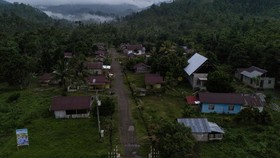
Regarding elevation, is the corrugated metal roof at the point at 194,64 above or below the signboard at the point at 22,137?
above

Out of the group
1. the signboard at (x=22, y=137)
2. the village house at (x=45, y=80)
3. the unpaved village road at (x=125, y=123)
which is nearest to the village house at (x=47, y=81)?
the village house at (x=45, y=80)

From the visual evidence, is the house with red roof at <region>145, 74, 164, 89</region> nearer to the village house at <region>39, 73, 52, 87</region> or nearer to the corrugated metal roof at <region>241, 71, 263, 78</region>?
the corrugated metal roof at <region>241, 71, 263, 78</region>

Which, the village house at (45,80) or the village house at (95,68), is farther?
the village house at (95,68)

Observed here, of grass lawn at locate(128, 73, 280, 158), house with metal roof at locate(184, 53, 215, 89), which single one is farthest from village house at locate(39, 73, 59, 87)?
house with metal roof at locate(184, 53, 215, 89)

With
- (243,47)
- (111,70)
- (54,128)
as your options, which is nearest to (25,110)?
(54,128)

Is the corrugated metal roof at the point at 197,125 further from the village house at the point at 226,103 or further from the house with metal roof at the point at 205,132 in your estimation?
the village house at the point at 226,103

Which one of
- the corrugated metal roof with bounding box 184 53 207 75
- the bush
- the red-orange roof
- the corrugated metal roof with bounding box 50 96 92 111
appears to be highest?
the corrugated metal roof with bounding box 184 53 207 75
